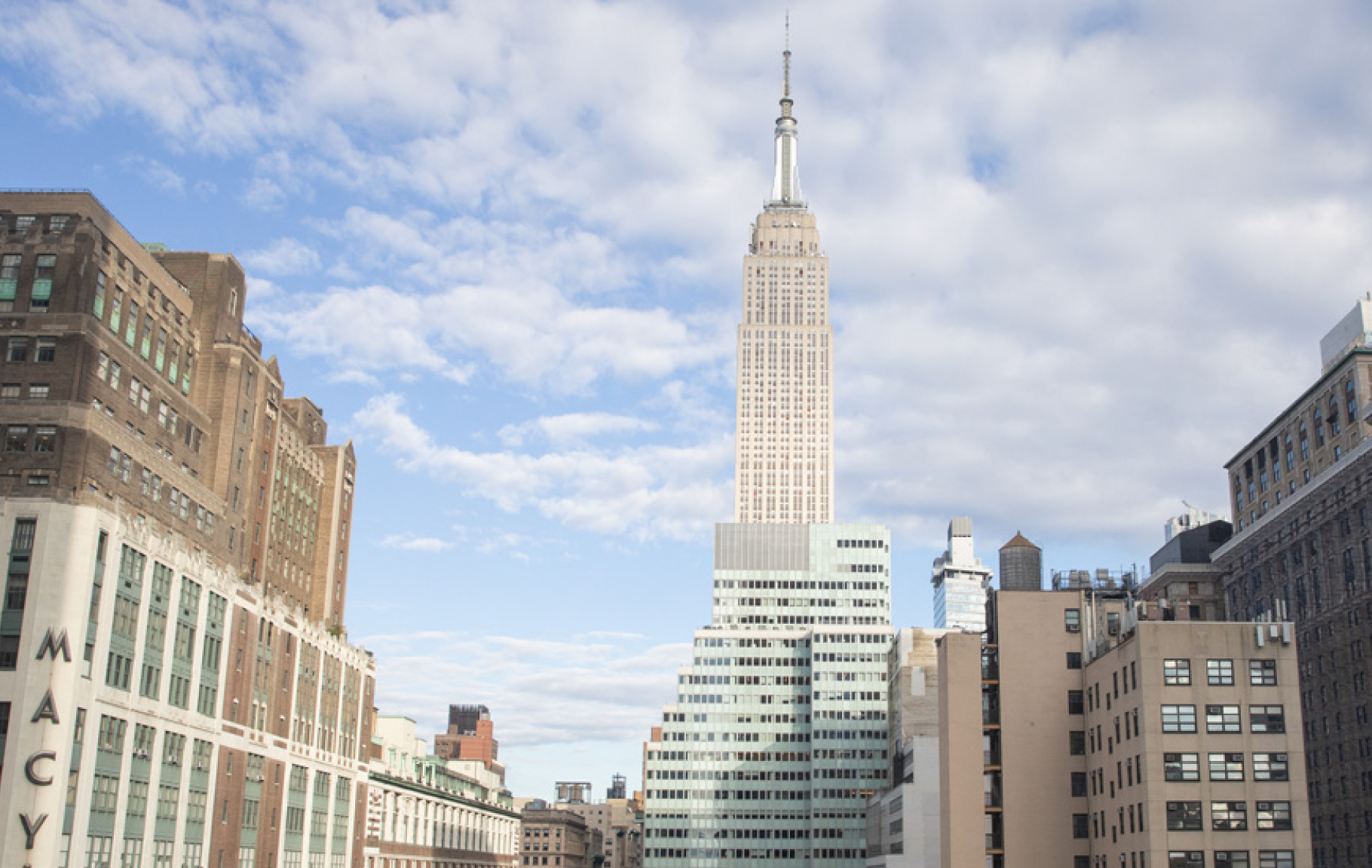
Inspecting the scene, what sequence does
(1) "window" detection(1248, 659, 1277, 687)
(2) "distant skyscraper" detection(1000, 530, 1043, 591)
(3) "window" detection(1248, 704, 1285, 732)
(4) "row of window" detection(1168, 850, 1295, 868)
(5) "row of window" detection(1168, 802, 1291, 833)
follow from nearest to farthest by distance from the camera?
(4) "row of window" detection(1168, 850, 1295, 868)
(5) "row of window" detection(1168, 802, 1291, 833)
(3) "window" detection(1248, 704, 1285, 732)
(1) "window" detection(1248, 659, 1277, 687)
(2) "distant skyscraper" detection(1000, 530, 1043, 591)

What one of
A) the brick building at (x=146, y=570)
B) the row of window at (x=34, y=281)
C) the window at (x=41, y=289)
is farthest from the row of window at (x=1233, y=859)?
the row of window at (x=34, y=281)

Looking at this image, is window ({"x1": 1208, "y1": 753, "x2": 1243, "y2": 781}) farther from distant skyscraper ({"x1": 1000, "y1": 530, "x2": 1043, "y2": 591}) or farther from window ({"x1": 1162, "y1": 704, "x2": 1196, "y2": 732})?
distant skyscraper ({"x1": 1000, "y1": 530, "x2": 1043, "y2": 591})

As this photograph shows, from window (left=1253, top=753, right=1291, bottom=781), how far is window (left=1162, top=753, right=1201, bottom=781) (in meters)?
3.88

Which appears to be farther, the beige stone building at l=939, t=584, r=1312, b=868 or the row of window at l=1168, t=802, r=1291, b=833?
the beige stone building at l=939, t=584, r=1312, b=868

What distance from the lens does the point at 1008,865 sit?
109 metres

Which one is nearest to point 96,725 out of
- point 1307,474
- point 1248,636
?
point 1248,636

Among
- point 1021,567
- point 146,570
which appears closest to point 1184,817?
point 1021,567

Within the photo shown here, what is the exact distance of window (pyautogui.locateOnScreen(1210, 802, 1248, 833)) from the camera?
303 feet

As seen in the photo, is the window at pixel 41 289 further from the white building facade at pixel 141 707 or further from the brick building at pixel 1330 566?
the brick building at pixel 1330 566

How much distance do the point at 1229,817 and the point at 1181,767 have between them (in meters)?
4.35

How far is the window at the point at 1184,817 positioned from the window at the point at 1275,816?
162 inches

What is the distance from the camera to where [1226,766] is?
93375 millimetres

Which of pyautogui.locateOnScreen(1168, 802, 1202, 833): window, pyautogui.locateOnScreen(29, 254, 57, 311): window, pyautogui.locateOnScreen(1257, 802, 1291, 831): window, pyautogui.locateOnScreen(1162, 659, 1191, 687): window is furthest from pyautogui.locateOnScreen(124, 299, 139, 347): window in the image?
pyautogui.locateOnScreen(1257, 802, 1291, 831): window

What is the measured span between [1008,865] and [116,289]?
82.3 meters
